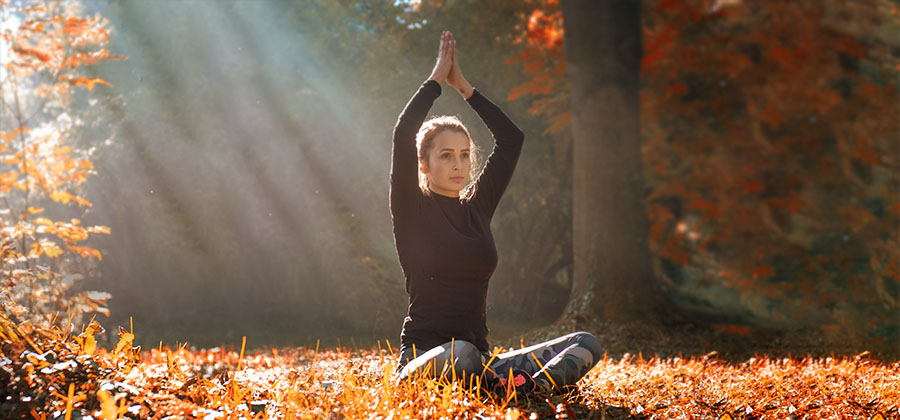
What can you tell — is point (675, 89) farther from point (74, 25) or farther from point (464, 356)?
point (464, 356)

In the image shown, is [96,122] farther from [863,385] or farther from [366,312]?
[863,385]

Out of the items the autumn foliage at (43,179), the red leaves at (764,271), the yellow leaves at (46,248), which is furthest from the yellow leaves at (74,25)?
the red leaves at (764,271)

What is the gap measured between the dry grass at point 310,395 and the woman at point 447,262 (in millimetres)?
148

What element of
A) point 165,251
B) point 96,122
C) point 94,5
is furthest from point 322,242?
point 94,5

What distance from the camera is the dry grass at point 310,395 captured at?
3.08 metres

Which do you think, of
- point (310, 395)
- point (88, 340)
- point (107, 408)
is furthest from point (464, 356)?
point (88, 340)

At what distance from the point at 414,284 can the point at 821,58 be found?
10.2 metres

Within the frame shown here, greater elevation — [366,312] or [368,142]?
[368,142]

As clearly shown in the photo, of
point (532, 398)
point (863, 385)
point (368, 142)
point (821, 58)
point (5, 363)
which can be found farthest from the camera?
point (821, 58)

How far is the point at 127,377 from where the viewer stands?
335cm

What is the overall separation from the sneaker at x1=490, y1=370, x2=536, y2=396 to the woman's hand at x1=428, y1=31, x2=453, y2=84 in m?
1.61

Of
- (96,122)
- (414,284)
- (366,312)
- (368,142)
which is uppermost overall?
(96,122)

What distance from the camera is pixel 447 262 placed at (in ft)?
12.5

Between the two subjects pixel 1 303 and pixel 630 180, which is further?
pixel 630 180
